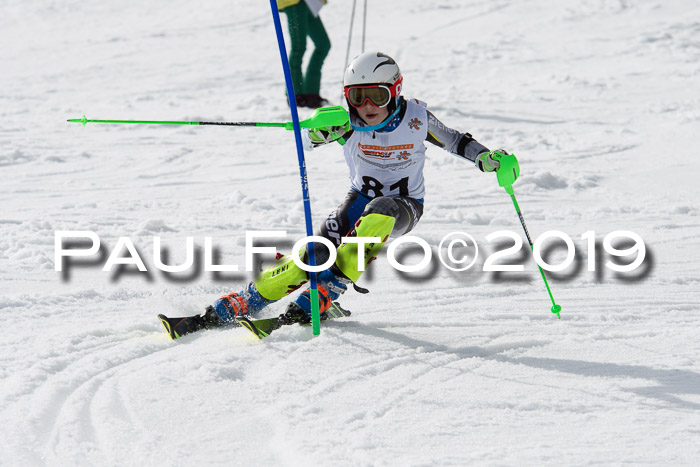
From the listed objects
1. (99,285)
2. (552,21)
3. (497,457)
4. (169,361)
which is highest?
(552,21)

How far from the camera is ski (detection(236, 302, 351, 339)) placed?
12.1 feet

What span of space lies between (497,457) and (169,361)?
1643mm

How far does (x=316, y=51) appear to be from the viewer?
994 cm

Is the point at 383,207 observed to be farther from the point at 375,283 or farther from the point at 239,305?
the point at 375,283

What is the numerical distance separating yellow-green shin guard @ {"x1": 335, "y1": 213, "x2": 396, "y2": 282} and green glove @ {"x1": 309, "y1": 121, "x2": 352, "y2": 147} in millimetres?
610

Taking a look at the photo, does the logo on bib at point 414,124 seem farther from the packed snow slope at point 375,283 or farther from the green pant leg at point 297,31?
the green pant leg at point 297,31

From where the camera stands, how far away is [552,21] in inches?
583

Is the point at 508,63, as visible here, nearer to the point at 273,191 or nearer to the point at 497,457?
the point at 273,191

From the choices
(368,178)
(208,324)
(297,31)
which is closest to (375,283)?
(368,178)

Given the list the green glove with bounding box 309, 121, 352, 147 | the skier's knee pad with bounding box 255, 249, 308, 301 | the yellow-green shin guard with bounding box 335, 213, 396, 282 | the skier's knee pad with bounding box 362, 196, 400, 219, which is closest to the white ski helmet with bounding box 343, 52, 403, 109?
the green glove with bounding box 309, 121, 352, 147

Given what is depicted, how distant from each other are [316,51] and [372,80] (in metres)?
6.26

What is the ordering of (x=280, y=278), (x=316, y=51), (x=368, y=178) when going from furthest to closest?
1. (x=316, y=51)
2. (x=368, y=178)
3. (x=280, y=278)

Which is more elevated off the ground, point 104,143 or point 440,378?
point 104,143

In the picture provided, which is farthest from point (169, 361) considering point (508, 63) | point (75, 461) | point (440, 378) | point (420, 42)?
point (420, 42)
